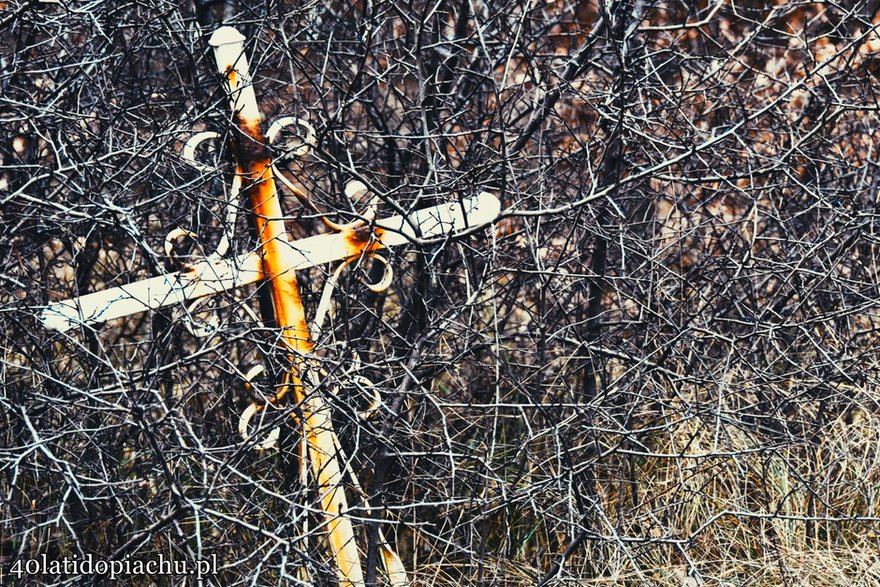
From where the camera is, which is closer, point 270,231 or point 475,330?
point 270,231

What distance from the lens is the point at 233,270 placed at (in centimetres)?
281

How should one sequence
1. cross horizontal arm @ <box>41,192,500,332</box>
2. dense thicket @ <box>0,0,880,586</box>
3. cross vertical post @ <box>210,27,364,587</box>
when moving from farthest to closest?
1. dense thicket @ <box>0,0,880,586</box>
2. cross vertical post @ <box>210,27,364,587</box>
3. cross horizontal arm @ <box>41,192,500,332</box>

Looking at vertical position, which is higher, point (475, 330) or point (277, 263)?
point (277, 263)

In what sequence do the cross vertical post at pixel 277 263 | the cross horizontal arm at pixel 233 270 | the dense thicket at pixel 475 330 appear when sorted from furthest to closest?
the dense thicket at pixel 475 330, the cross vertical post at pixel 277 263, the cross horizontal arm at pixel 233 270

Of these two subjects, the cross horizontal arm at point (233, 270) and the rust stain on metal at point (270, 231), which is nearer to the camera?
the cross horizontal arm at point (233, 270)

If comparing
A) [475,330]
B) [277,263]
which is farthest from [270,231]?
[475,330]

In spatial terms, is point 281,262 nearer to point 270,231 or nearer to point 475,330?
point 270,231

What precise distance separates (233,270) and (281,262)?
146 millimetres

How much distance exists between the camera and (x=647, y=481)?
3.80 meters

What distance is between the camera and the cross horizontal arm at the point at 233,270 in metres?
2.66

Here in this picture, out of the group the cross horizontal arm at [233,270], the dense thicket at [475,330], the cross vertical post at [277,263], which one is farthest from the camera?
the dense thicket at [475,330]

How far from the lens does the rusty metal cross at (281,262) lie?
108 inches

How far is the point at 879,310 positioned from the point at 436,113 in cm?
275

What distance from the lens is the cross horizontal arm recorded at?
2662mm
